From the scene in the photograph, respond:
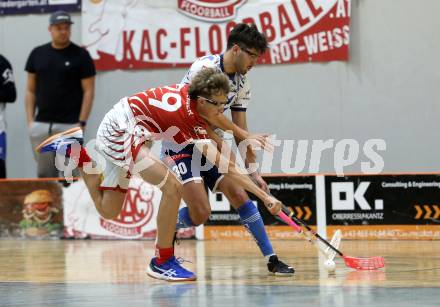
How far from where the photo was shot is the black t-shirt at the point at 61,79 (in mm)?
9891

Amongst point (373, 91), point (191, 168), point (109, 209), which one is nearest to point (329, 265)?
point (191, 168)

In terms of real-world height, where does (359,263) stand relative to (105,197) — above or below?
below

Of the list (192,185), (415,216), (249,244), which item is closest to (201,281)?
(192,185)

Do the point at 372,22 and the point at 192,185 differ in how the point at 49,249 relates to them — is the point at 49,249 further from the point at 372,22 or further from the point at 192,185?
the point at 372,22

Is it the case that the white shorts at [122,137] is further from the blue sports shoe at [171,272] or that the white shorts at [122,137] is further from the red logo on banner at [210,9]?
the red logo on banner at [210,9]

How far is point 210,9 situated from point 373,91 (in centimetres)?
191

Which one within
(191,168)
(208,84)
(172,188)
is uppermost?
(208,84)

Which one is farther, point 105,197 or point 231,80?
point 105,197

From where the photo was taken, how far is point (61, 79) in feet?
32.5

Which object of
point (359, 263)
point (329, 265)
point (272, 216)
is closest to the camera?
point (329, 265)

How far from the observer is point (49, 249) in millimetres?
8758

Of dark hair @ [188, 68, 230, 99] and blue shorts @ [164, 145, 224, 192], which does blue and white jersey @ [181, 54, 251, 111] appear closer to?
dark hair @ [188, 68, 230, 99]

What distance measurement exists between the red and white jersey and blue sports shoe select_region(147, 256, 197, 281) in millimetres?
783

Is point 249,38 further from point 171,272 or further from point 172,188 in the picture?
point 171,272
